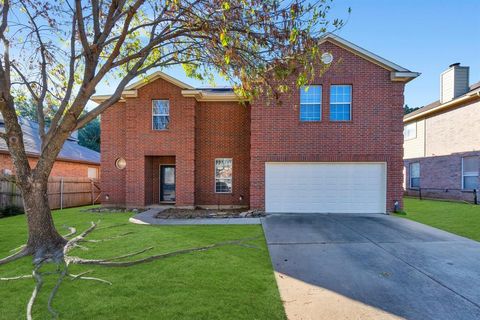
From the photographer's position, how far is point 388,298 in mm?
3863

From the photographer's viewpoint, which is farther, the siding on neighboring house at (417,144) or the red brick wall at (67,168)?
the siding on neighboring house at (417,144)

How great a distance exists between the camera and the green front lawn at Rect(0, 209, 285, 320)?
11.2 ft

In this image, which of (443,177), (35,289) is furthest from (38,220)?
(443,177)

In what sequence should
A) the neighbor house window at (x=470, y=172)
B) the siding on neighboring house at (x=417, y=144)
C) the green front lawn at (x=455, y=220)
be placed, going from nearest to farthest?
1. the green front lawn at (x=455, y=220)
2. the neighbor house window at (x=470, y=172)
3. the siding on neighboring house at (x=417, y=144)

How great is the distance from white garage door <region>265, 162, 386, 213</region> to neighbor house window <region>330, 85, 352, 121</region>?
2.00 m

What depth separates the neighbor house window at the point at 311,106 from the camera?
11.1 metres

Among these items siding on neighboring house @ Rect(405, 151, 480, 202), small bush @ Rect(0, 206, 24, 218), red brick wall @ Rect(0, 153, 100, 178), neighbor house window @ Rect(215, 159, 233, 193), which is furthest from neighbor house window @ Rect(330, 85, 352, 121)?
red brick wall @ Rect(0, 153, 100, 178)

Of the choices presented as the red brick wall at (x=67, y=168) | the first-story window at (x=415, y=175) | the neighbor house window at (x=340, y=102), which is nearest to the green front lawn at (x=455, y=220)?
the neighbor house window at (x=340, y=102)

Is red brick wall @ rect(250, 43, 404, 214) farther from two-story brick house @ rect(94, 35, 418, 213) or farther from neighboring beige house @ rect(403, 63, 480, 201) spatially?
neighboring beige house @ rect(403, 63, 480, 201)

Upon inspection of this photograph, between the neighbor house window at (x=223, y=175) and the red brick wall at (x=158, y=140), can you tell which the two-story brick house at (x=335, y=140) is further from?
the red brick wall at (x=158, y=140)

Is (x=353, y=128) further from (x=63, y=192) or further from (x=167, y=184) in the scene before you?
(x=63, y=192)

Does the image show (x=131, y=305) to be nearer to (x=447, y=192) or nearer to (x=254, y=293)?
(x=254, y=293)

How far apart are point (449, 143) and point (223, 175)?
46.4 feet

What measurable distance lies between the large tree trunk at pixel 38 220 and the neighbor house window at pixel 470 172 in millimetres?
19106
